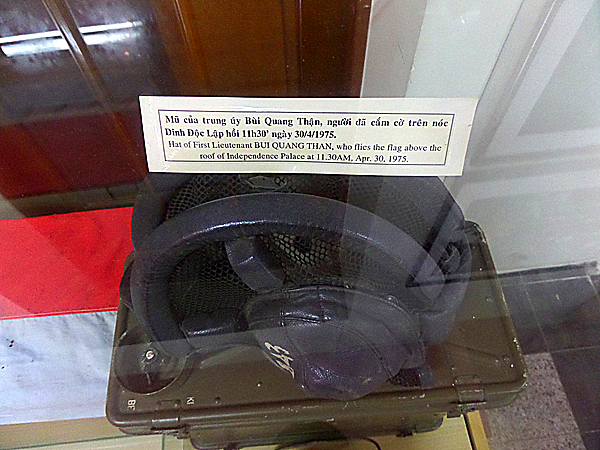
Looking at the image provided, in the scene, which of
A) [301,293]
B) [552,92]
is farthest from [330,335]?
[552,92]

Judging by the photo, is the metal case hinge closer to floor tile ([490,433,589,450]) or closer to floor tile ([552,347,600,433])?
floor tile ([490,433,589,450])

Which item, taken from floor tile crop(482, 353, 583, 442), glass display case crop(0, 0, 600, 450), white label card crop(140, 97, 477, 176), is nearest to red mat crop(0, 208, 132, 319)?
glass display case crop(0, 0, 600, 450)

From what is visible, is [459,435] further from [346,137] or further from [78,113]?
[78,113]

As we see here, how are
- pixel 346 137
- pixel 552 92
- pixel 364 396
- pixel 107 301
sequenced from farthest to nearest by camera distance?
pixel 107 301 < pixel 364 396 < pixel 552 92 < pixel 346 137

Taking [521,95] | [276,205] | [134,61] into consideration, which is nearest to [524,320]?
[521,95]

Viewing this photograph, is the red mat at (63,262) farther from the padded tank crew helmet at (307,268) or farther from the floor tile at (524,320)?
the floor tile at (524,320)

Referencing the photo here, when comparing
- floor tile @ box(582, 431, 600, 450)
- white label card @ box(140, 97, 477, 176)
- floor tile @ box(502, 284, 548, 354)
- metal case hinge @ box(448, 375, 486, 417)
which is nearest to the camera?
white label card @ box(140, 97, 477, 176)

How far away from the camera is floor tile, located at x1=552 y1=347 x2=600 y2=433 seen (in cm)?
85

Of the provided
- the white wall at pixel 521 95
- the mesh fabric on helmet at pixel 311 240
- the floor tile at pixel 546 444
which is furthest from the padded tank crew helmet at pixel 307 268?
the floor tile at pixel 546 444

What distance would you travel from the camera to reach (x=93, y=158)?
56 centimetres

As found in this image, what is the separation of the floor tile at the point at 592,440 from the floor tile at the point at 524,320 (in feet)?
0.53

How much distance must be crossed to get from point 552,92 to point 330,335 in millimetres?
340

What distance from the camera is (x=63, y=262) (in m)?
0.72

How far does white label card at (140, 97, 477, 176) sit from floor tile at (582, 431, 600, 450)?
2.16 ft
